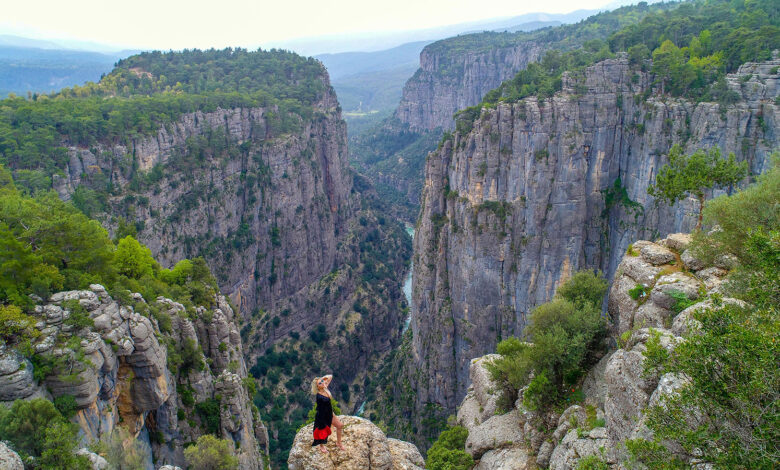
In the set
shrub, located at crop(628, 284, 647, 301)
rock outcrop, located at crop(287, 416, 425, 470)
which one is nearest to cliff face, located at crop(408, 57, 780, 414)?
shrub, located at crop(628, 284, 647, 301)

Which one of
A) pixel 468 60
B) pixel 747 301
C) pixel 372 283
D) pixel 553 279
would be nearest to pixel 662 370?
pixel 747 301

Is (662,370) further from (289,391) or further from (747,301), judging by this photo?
(289,391)

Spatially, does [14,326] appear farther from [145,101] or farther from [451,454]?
[145,101]

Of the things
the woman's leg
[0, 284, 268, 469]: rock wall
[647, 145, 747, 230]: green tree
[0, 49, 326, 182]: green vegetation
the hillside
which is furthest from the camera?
[0, 49, 326, 182]: green vegetation

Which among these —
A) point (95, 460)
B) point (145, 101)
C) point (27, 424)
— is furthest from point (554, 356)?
point (145, 101)

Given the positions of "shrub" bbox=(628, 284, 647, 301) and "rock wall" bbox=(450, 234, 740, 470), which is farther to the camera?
"shrub" bbox=(628, 284, 647, 301)

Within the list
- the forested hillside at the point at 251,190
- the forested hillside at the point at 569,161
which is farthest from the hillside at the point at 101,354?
the forested hillside at the point at 569,161

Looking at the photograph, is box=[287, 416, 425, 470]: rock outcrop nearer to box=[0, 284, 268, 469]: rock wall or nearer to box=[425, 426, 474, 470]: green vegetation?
box=[425, 426, 474, 470]: green vegetation
